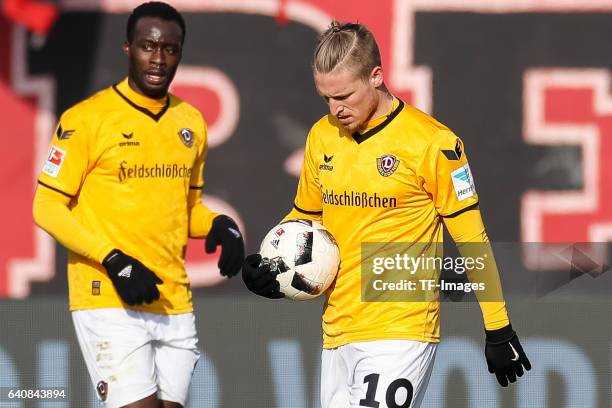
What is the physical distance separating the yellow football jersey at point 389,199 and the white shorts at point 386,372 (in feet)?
0.14

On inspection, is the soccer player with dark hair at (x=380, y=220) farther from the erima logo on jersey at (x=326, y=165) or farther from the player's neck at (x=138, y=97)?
the player's neck at (x=138, y=97)

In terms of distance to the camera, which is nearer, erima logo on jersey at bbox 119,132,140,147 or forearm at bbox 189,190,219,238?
erima logo on jersey at bbox 119,132,140,147

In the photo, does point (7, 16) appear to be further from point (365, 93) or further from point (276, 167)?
point (365, 93)

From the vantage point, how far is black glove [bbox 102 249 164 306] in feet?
20.0

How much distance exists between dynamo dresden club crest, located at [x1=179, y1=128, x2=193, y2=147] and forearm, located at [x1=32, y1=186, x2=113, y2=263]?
0.66m

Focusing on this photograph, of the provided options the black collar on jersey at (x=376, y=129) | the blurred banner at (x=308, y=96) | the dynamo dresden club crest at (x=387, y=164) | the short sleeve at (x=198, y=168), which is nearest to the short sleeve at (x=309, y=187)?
the black collar on jersey at (x=376, y=129)

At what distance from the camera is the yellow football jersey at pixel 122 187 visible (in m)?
6.31

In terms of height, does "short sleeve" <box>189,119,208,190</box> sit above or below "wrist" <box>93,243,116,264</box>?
above

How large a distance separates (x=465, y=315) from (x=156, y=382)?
2.23 metres

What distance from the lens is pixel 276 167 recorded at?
29.9 ft

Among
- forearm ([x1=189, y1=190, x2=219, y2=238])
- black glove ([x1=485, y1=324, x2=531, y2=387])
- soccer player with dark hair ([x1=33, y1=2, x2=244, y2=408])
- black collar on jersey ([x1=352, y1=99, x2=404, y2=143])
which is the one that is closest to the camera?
black glove ([x1=485, y1=324, x2=531, y2=387])

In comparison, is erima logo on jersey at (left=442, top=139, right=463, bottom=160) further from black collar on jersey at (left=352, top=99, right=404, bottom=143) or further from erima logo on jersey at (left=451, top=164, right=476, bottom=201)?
black collar on jersey at (left=352, top=99, right=404, bottom=143)

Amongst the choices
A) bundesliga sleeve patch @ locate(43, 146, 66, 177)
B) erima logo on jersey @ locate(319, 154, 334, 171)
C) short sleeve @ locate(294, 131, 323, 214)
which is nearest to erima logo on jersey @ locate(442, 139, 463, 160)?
erima logo on jersey @ locate(319, 154, 334, 171)

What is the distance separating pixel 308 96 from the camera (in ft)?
30.0
